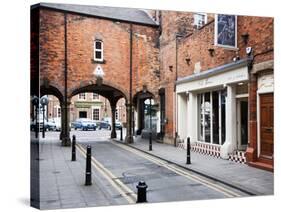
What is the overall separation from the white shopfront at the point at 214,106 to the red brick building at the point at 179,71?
2cm

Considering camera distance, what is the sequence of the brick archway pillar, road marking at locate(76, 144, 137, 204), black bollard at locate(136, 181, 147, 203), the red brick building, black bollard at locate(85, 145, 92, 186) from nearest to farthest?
black bollard at locate(136, 181, 147, 203) → road marking at locate(76, 144, 137, 204) → black bollard at locate(85, 145, 92, 186) → the red brick building → the brick archway pillar

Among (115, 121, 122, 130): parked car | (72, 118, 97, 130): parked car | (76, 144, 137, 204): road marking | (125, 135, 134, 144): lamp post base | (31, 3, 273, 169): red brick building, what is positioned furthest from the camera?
(125, 135, 134, 144): lamp post base

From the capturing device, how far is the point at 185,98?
637 centimetres

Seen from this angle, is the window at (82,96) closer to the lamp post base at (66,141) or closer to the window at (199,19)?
the lamp post base at (66,141)

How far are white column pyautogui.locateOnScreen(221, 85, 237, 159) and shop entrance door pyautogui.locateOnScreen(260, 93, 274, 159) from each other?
1.56 ft

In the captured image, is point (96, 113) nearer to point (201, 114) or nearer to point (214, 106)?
point (201, 114)

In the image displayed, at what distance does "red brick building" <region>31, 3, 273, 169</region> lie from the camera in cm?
537

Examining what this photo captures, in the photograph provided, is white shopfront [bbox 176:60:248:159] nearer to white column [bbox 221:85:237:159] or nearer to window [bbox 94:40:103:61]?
white column [bbox 221:85:237:159]

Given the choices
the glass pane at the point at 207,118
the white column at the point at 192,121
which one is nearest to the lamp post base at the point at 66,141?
the white column at the point at 192,121

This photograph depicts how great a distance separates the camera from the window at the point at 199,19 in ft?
20.0

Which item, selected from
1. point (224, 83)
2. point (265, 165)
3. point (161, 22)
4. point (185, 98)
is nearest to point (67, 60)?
point (161, 22)

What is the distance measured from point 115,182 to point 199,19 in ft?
10.1

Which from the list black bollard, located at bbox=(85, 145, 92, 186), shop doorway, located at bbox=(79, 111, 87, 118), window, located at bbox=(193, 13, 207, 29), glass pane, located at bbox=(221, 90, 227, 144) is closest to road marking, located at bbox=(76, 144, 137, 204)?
black bollard, located at bbox=(85, 145, 92, 186)

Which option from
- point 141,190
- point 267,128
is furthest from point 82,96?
point 267,128
